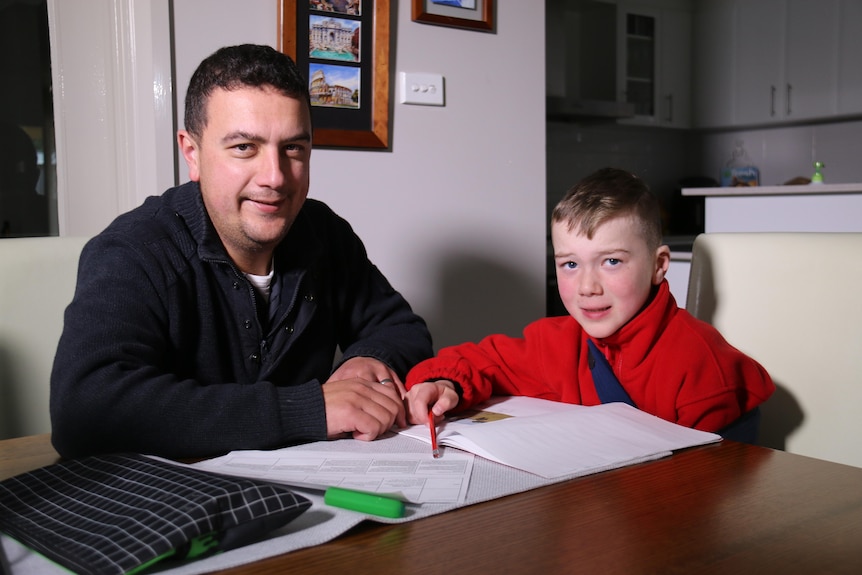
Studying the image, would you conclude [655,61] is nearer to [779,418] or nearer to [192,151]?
[779,418]

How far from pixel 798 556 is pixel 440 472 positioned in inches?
13.9

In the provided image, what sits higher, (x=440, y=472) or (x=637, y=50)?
(x=637, y=50)

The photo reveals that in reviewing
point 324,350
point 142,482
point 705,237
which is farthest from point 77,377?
point 705,237

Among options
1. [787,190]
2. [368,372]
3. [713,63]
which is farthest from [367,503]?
[713,63]

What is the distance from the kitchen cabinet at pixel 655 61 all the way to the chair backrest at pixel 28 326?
4.33 meters

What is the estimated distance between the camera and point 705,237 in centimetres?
147

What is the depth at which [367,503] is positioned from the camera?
0.72 meters

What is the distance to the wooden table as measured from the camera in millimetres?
630

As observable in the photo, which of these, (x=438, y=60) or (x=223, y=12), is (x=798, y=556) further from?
(x=438, y=60)

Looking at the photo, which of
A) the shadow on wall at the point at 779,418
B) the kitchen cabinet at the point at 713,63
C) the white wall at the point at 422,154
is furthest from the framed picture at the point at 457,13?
the kitchen cabinet at the point at 713,63

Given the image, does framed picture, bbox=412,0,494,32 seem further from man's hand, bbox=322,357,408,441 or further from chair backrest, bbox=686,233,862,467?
man's hand, bbox=322,357,408,441

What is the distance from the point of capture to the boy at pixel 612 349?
Result: 1.16 metres

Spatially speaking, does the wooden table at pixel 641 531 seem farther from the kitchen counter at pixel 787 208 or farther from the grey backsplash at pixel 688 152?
the grey backsplash at pixel 688 152

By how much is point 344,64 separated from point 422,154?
379 millimetres
